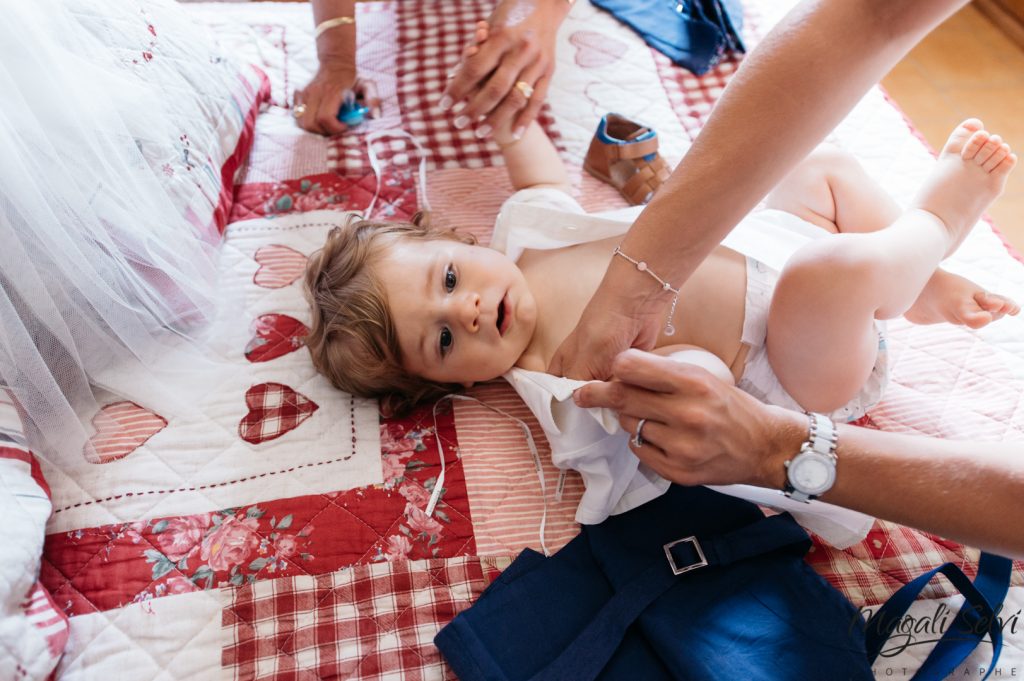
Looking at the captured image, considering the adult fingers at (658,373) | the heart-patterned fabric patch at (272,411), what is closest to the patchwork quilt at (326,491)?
the heart-patterned fabric patch at (272,411)

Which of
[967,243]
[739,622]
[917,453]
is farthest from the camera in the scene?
[967,243]

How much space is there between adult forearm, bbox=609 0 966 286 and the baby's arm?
0.53m

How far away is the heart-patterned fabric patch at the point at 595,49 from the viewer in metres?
1.72

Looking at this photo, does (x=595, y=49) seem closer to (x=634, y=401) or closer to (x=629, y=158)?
(x=629, y=158)

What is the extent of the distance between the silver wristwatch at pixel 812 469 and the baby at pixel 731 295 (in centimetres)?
27

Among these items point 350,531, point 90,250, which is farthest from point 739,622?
point 90,250

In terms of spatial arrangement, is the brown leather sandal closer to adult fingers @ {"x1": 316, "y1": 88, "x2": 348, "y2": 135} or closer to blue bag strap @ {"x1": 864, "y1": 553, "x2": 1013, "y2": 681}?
adult fingers @ {"x1": 316, "y1": 88, "x2": 348, "y2": 135}

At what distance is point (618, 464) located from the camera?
106cm

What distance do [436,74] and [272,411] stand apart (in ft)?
3.06

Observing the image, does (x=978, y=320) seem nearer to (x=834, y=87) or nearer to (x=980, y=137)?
(x=980, y=137)

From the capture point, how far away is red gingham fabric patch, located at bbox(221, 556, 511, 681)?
94 centimetres

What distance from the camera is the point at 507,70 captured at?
1259 millimetres

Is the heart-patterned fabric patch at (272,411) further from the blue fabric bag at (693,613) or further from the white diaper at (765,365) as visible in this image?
the white diaper at (765,365)

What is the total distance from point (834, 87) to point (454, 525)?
75 centimetres
